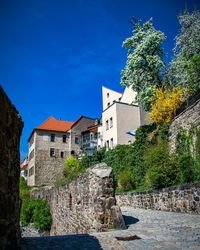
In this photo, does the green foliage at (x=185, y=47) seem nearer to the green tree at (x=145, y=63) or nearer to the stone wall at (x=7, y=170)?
the green tree at (x=145, y=63)

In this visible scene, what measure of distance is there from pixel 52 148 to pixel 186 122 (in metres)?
32.8

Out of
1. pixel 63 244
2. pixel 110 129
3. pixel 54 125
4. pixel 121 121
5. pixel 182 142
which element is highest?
pixel 54 125

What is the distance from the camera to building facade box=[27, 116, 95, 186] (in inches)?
1737

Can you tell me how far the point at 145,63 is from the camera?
86.9 ft

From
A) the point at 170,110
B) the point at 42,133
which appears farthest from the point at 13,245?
the point at 42,133

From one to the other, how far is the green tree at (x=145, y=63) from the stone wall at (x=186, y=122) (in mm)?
7654

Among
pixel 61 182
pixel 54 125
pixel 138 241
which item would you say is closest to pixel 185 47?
pixel 61 182

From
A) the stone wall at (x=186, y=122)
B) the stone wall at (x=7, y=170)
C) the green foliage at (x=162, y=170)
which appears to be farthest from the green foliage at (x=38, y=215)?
the stone wall at (x=7, y=170)

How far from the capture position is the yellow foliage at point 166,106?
2205cm

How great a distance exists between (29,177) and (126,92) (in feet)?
78.1

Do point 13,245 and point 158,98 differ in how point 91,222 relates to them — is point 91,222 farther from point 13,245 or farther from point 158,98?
point 158,98

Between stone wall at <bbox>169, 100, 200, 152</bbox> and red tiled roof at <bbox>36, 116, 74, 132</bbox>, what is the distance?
3152 centimetres

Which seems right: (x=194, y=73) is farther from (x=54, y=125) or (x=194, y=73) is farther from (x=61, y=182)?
(x=54, y=125)

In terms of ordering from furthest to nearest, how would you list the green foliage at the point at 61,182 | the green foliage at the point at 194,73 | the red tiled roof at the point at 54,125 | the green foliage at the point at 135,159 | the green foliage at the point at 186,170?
the red tiled roof at the point at 54,125 < the green foliage at the point at 194,73 < the green foliage at the point at 135,159 < the green foliage at the point at 61,182 < the green foliage at the point at 186,170
